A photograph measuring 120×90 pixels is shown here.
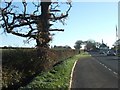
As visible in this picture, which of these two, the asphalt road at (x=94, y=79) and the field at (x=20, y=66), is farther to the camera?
the asphalt road at (x=94, y=79)

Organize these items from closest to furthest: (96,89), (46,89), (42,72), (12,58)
Answer: (46,89) < (96,89) < (12,58) < (42,72)

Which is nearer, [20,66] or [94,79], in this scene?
[20,66]

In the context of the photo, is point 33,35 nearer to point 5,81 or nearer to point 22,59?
point 22,59

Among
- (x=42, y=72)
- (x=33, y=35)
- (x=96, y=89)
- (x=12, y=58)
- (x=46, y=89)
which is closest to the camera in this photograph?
(x=46, y=89)

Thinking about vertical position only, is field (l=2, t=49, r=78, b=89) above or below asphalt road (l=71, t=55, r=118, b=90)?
above

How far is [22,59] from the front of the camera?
20.1 m

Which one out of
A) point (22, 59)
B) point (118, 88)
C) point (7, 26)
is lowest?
point (118, 88)

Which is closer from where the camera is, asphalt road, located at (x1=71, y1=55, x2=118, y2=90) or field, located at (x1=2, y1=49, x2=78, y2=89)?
field, located at (x1=2, y1=49, x2=78, y2=89)

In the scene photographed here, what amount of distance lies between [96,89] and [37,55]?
5.01 m

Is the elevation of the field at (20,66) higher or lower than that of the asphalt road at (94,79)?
higher

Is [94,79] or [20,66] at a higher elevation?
[20,66]

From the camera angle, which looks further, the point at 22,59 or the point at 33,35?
the point at 33,35

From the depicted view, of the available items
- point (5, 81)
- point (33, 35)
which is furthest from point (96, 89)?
point (33, 35)

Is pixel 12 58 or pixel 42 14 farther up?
pixel 42 14
